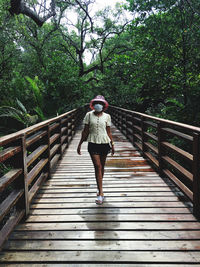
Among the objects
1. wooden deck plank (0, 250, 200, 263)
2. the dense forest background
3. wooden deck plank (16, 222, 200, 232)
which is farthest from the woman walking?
the dense forest background

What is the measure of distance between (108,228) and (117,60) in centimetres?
1198

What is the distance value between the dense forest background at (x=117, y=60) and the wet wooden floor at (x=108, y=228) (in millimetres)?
4327

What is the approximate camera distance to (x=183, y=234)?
262 cm

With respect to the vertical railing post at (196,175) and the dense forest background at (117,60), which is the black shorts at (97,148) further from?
the dense forest background at (117,60)

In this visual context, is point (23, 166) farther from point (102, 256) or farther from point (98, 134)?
point (102, 256)

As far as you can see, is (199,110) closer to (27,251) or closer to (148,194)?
(148,194)

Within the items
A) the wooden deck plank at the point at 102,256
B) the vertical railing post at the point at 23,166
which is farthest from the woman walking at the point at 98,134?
the wooden deck plank at the point at 102,256

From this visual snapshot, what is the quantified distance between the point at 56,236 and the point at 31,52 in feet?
55.1

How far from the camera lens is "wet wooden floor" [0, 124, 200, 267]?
227cm

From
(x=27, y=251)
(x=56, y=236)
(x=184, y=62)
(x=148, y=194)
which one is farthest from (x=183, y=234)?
(x=184, y=62)

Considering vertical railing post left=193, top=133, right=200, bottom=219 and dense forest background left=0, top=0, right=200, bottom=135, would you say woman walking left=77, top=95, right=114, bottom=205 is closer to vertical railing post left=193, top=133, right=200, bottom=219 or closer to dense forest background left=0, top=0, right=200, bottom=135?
vertical railing post left=193, top=133, right=200, bottom=219

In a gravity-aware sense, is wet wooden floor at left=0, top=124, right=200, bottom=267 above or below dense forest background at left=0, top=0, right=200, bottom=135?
below

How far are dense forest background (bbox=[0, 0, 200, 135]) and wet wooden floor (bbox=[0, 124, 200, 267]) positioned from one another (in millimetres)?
4327

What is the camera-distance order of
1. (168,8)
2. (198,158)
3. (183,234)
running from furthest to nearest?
(168,8) < (198,158) < (183,234)
